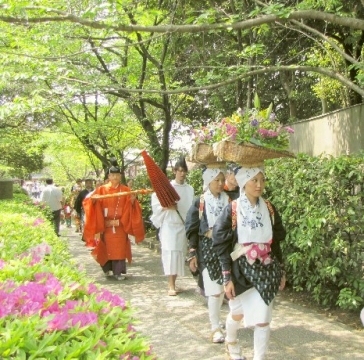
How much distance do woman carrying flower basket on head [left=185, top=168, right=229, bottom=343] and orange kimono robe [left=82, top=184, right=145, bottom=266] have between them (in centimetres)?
313

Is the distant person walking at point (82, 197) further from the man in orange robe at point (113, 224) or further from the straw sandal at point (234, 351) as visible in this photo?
the straw sandal at point (234, 351)

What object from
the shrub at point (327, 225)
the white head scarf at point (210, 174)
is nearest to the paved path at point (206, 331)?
the shrub at point (327, 225)

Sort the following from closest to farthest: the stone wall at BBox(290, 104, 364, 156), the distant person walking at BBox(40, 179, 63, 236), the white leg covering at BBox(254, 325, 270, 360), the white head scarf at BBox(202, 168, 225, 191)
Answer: the white leg covering at BBox(254, 325, 270, 360), the white head scarf at BBox(202, 168, 225, 191), the stone wall at BBox(290, 104, 364, 156), the distant person walking at BBox(40, 179, 63, 236)

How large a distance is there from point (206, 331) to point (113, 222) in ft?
11.9

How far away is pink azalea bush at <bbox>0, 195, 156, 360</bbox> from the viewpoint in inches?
71.2

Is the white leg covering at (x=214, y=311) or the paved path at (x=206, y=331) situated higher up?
the white leg covering at (x=214, y=311)

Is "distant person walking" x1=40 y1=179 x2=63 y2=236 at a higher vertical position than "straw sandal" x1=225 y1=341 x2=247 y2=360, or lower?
higher

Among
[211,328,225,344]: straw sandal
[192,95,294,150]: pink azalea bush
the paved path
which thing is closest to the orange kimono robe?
the paved path

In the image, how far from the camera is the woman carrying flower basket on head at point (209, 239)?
17.3 feet

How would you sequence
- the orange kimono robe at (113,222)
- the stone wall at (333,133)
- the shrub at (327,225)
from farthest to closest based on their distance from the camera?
the stone wall at (333,133)
the orange kimono robe at (113,222)
the shrub at (327,225)

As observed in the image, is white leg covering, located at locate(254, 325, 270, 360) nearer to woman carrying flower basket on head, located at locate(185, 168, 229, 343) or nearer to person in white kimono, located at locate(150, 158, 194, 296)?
woman carrying flower basket on head, located at locate(185, 168, 229, 343)

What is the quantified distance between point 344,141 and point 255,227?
606 centimetres

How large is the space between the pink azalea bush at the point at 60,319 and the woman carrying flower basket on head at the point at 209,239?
2.21 m

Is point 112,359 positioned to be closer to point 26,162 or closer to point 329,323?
point 329,323
